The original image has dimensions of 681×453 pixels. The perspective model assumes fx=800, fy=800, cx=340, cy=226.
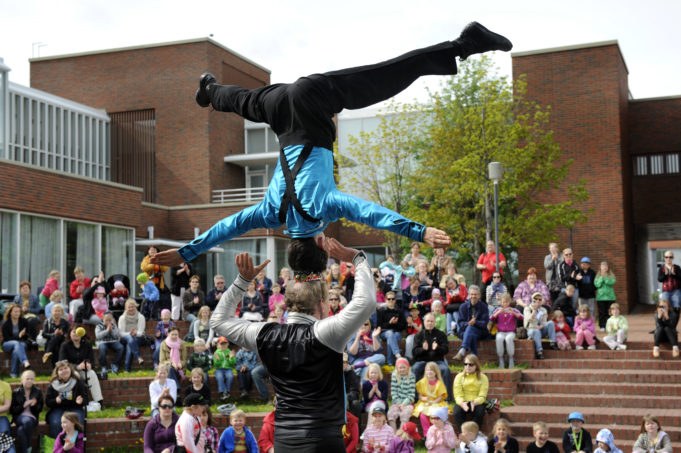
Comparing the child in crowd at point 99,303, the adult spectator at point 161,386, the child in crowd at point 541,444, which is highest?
the child in crowd at point 99,303

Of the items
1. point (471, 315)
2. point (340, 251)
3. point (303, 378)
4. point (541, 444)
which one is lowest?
point (541, 444)

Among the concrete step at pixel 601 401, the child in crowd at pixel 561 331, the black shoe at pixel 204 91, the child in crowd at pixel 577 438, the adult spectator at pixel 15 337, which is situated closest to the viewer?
the black shoe at pixel 204 91

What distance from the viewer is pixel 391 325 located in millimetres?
12273

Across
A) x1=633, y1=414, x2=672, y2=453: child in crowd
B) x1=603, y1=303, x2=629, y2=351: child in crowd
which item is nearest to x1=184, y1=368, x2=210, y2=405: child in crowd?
x1=633, y1=414, x2=672, y2=453: child in crowd

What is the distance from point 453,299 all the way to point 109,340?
5.60 metres

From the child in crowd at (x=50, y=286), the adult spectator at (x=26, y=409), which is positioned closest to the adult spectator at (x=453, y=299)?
the adult spectator at (x=26, y=409)

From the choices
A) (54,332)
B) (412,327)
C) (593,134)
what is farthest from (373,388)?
(593,134)

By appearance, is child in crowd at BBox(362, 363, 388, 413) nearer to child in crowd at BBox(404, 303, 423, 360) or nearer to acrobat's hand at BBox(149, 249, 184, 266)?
child in crowd at BBox(404, 303, 423, 360)

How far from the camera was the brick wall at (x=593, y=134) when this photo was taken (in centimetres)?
2500

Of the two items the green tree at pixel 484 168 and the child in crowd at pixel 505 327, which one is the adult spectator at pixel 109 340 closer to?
the child in crowd at pixel 505 327

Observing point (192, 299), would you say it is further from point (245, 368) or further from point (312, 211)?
point (312, 211)

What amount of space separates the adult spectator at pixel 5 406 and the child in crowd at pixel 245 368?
10.6ft

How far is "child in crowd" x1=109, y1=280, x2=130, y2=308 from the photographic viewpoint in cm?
1439

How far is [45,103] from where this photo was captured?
82.7ft
